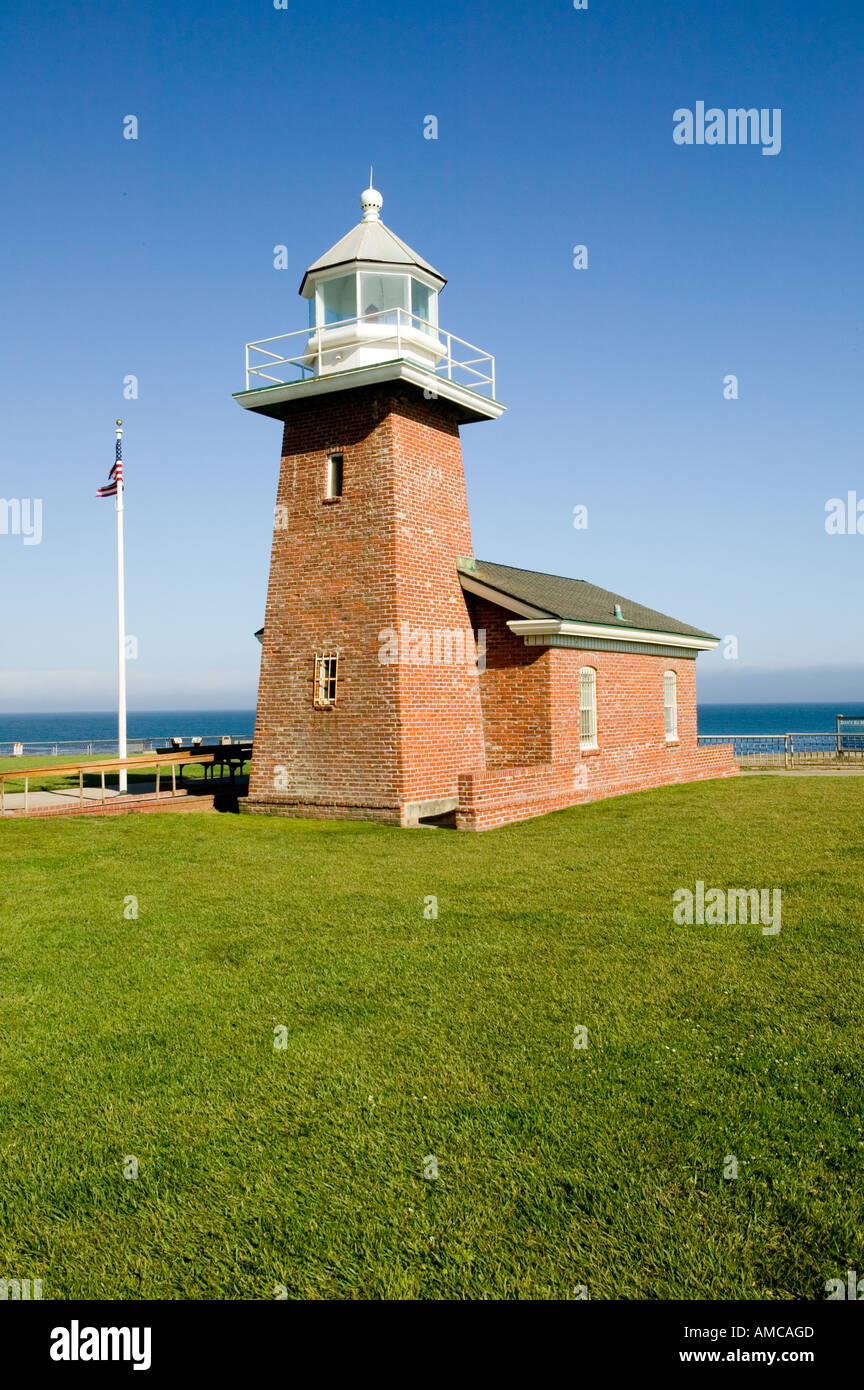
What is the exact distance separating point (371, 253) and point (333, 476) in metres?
4.32

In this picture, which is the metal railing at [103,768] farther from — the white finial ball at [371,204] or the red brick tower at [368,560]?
the white finial ball at [371,204]

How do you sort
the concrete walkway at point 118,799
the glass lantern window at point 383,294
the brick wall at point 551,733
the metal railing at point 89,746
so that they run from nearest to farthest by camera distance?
the brick wall at point 551,733
the glass lantern window at point 383,294
the concrete walkway at point 118,799
the metal railing at point 89,746

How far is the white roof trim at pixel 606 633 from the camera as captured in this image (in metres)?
17.9

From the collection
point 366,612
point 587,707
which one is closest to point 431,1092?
point 366,612

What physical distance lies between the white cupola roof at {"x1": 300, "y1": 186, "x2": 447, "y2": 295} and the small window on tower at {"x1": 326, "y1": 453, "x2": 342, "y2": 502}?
3.65m

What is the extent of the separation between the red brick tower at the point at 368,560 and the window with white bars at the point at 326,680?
0.11 feet

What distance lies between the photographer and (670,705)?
24672mm

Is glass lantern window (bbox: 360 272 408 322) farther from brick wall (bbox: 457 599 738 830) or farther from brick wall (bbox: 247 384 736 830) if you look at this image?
brick wall (bbox: 457 599 738 830)

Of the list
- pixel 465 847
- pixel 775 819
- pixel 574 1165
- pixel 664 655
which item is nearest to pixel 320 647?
pixel 465 847

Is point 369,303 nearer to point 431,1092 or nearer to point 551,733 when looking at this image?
point 551,733

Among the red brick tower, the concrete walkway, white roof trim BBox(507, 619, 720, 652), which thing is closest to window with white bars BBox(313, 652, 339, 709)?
the red brick tower

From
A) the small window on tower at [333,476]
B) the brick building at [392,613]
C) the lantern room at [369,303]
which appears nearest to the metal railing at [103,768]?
the brick building at [392,613]

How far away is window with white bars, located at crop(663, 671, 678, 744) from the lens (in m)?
24.5
